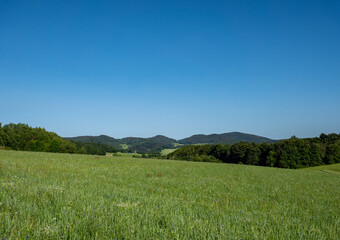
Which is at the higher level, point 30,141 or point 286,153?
point 30,141

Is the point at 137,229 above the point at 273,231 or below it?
above

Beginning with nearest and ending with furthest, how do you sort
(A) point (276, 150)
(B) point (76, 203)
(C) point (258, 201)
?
1. (B) point (76, 203)
2. (C) point (258, 201)
3. (A) point (276, 150)

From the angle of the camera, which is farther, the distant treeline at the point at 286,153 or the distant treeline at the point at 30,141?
the distant treeline at the point at 30,141

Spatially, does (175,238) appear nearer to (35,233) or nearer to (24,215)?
(35,233)

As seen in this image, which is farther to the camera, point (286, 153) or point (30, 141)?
point (30, 141)

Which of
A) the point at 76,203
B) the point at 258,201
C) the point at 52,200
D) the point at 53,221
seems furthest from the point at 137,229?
the point at 258,201

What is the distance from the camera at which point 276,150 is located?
84812 mm

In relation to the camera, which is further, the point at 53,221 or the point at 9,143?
the point at 9,143

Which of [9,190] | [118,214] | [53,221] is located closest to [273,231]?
[118,214]

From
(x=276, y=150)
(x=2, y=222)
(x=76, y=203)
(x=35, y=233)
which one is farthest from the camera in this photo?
(x=276, y=150)

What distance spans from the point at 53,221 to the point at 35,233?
53 cm

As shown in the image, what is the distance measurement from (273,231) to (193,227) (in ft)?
6.08

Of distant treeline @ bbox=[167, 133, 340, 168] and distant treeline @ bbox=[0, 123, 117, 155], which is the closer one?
distant treeline @ bbox=[167, 133, 340, 168]

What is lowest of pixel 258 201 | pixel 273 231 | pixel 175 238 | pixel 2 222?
pixel 258 201
